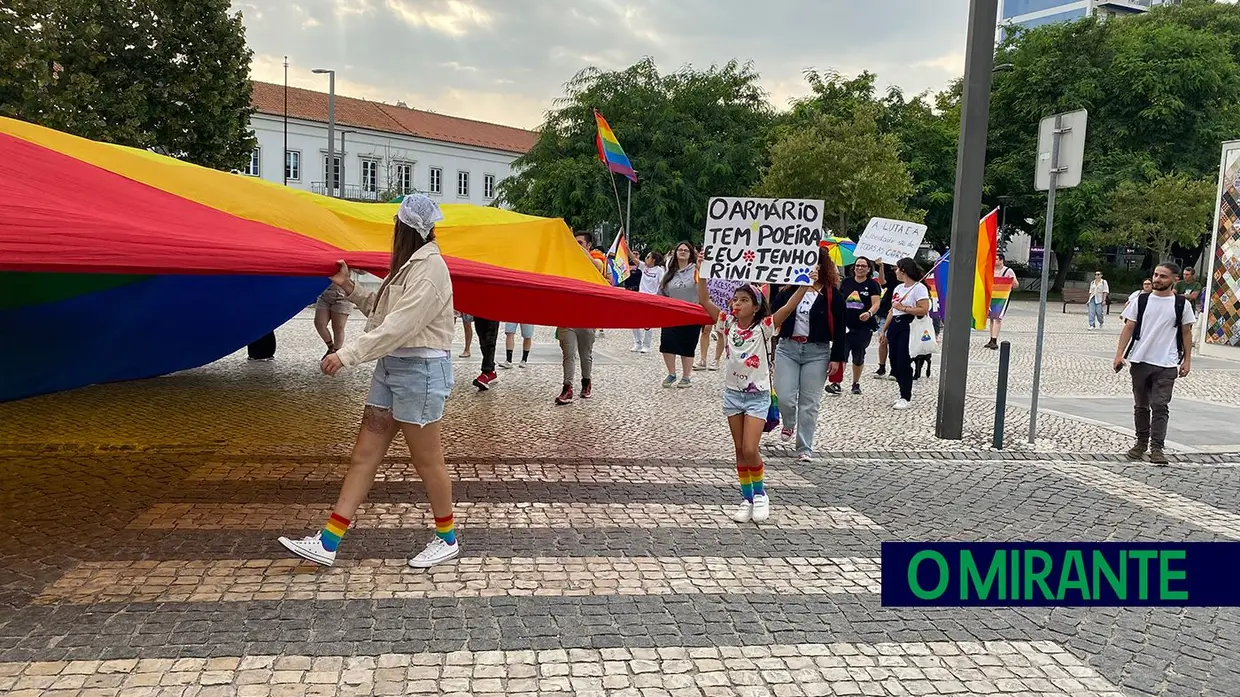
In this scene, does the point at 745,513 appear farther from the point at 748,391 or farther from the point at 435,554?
the point at 435,554

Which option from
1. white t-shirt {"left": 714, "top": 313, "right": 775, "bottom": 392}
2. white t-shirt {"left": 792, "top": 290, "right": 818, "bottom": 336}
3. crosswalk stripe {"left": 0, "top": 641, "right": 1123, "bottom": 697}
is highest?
white t-shirt {"left": 792, "top": 290, "right": 818, "bottom": 336}

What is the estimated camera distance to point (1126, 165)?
38.1 m

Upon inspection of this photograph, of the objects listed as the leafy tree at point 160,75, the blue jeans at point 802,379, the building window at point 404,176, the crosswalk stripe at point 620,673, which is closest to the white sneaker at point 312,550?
the crosswalk stripe at point 620,673

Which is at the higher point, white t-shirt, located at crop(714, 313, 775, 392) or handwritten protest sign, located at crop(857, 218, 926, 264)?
handwritten protest sign, located at crop(857, 218, 926, 264)

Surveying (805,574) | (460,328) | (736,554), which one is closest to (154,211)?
(736,554)

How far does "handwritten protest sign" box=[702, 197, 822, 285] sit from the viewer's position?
673 centimetres

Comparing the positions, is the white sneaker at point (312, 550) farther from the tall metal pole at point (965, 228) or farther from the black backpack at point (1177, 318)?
the black backpack at point (1177, 318)

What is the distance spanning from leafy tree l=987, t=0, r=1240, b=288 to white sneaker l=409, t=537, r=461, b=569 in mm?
38970

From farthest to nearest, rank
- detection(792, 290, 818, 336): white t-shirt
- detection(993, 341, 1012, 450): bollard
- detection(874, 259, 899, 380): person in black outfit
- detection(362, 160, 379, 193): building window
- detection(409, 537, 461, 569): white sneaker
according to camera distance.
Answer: detection(362, 160, 379, 193): building window
detection(874, 259, 899, 380): person in black outfit
detection(993, 341, 1012, 450): bollard
detection(792, 290, 818, 336): white t-shirt
detection(409, 537, 461, 569): white sneaker

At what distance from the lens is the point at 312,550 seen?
4.43 m

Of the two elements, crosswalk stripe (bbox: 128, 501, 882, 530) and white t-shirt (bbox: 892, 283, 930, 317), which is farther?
white t-shirt (bbox: 892, 283, 930, 317)

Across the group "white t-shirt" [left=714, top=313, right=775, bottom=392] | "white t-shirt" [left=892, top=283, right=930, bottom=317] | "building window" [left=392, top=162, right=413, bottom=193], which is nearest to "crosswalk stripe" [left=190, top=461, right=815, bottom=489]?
"white t-shirt" [left=714, top=313, right=775, bottom=392]

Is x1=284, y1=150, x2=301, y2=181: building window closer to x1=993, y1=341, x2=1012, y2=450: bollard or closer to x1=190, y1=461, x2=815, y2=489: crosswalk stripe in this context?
x1=190, y1=461, x2=815, y2=489: crosswalk stripe

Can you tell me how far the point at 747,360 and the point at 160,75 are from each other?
23217mm
